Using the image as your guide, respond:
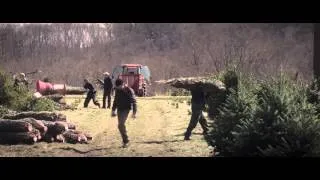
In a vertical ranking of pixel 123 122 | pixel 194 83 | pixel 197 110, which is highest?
pixel 194 83

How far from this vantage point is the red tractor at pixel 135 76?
14.3 meters

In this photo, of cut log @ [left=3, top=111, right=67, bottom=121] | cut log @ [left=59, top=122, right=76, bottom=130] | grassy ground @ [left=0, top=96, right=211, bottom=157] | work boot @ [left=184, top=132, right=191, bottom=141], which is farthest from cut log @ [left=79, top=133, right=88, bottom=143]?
work boot @ [left=184, top=132, right=191, bottom=141]

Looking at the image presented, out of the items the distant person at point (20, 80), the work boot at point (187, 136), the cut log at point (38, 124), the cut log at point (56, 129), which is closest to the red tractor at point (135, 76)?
the work boot at point (187, 136)

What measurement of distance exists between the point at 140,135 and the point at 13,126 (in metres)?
2.85

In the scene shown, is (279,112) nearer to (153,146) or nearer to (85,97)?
(153,146)

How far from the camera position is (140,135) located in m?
13.9

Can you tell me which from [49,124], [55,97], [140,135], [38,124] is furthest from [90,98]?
[140,135]

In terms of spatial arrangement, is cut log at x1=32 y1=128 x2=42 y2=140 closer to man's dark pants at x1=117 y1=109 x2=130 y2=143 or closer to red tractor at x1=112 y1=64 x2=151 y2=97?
man's dark pants at x1=117 y1=109 x2=130 y2=143

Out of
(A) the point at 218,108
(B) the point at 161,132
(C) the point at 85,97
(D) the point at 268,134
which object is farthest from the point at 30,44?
(D) the point at 268,134

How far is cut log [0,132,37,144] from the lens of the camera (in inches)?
549

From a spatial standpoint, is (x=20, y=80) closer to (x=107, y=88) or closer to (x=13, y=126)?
(x=13, y=126)

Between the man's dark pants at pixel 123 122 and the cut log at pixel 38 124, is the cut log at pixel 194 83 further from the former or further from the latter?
the cut log at pixel 38 124

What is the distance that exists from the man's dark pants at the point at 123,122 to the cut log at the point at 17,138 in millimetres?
1927

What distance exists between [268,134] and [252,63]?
220cm
